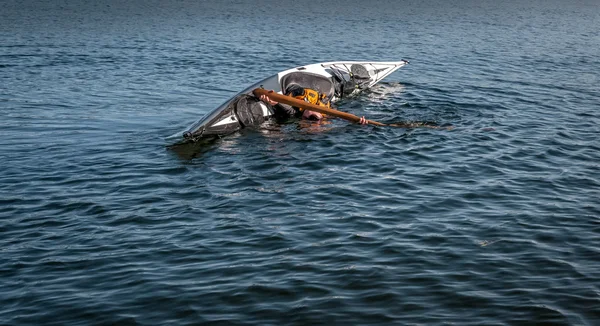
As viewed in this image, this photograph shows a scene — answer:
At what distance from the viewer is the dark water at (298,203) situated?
9086 millimetres

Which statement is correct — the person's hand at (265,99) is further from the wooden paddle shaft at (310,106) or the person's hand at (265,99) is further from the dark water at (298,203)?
the dark water at (298,203)

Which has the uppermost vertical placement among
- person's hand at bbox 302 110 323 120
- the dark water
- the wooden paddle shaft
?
the wooden paddle shaft

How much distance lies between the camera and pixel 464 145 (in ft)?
54.7

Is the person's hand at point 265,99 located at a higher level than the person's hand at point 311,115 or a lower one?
higher

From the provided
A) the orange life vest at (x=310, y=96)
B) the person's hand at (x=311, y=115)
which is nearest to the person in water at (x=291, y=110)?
the person's hand at (x=311, y=115)

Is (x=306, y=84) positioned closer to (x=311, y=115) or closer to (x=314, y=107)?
(x=311, y=115)

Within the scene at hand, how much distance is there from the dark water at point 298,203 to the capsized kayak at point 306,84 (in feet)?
1.82

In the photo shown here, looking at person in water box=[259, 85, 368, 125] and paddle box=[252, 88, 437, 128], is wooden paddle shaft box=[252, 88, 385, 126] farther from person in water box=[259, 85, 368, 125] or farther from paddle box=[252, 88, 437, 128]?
person in water box=[259, 85, 368, 125]

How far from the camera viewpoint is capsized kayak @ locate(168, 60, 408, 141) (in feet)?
56.8

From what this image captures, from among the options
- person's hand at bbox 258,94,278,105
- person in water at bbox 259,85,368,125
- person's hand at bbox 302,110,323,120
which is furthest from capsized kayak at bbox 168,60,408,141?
person's hand at bbox 302,110,323,120

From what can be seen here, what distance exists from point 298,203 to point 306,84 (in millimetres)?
8515

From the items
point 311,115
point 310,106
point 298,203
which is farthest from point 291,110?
point 298,203

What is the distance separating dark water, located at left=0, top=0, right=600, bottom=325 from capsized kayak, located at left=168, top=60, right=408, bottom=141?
55 centimetres

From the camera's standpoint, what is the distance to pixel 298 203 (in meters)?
12.8
